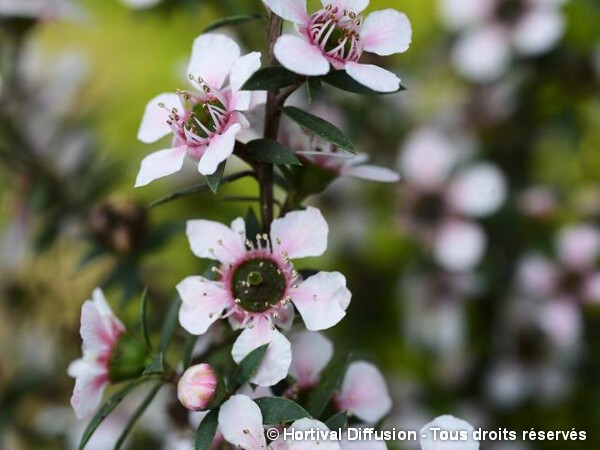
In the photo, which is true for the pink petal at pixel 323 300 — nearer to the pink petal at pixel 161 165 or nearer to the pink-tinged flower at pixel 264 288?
the pink-tinged flower at pixel 264 288

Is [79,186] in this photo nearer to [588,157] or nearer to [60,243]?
[60,243]

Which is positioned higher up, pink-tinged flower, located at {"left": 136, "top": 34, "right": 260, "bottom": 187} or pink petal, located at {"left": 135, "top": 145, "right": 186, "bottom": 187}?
pink-tinged flower, located at {"left": 136, "top": 34, "right": 260, "bottom": 187}

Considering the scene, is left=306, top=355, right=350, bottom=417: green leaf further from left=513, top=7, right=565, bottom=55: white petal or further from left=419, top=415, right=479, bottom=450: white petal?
left=513, top=7, right=565, bottom=55: white petal

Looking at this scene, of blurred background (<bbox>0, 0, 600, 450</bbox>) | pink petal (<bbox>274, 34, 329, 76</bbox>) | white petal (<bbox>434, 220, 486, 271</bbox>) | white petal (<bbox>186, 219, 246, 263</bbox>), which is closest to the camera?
pink petal (<bbox>274, 34, 329, 76</bbox>)

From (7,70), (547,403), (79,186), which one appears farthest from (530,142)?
(7,70)

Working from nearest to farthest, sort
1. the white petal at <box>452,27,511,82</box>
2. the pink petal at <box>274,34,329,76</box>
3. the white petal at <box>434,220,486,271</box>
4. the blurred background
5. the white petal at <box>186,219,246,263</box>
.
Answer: the pink petal at <box>274,34,329,76</box> < the white petal at <box>186,219,246,263</box> < the blurred background < the white petal at <box>434,220,486,271</box> < the white petal at <box>452,27,511,82</box>

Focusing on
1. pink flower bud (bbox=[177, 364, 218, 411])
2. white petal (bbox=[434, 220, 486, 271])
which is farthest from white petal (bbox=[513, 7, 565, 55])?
pink flower bud (bbox=[177, 364, 218, 411])

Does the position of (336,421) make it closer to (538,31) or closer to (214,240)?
(214,240)
